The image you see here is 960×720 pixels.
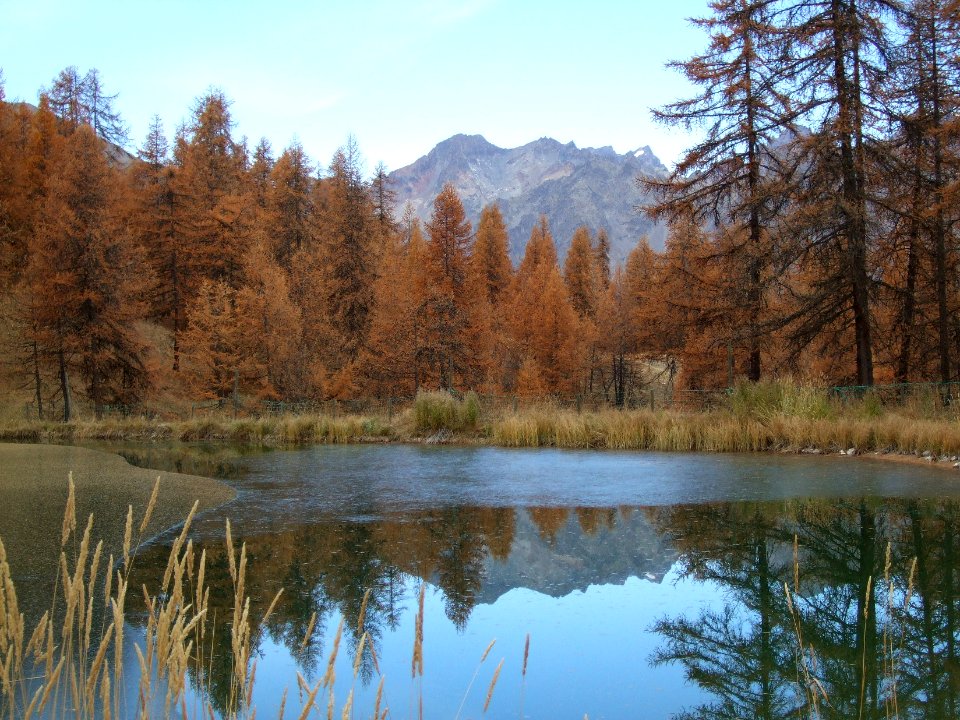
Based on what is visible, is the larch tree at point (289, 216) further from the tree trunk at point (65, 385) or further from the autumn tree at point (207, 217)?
the tree trunk at point (65, 385)

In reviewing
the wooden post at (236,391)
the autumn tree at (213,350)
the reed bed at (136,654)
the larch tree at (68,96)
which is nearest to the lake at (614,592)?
the reed bed at (136,654)

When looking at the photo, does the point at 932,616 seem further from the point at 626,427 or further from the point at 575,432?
the point at 575,432

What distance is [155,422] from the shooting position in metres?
25.6

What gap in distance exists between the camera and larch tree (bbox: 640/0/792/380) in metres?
19.2

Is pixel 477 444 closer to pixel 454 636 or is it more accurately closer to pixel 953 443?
pixel 953 443

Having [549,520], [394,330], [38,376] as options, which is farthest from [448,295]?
[549,520]

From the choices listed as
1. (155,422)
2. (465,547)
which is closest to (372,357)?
(155,422)

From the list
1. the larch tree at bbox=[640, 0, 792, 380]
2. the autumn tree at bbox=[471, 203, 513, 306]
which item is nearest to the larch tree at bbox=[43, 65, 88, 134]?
the autumn tree at bbox=[471, 203, 513, 306]

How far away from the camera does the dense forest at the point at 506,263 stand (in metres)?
17.9

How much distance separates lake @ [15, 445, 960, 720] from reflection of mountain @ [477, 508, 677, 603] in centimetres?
3

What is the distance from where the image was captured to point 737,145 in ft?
67.3

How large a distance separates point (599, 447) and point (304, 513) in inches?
385

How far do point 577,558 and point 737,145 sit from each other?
16899 millimetres

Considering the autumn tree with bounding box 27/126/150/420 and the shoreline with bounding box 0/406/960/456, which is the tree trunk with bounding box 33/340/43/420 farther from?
the shoreline with bounding box 0/406/960/456
